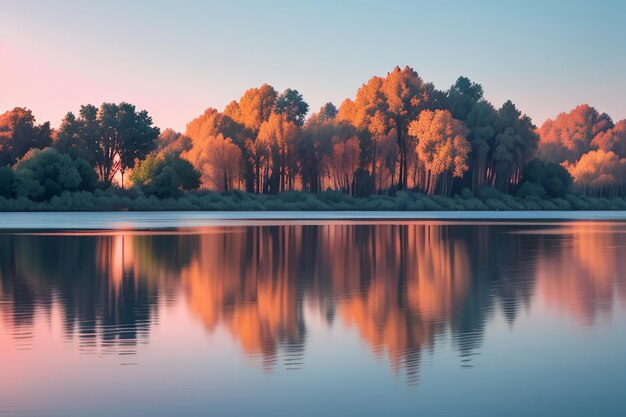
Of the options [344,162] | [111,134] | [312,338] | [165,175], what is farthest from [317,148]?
[312,338]

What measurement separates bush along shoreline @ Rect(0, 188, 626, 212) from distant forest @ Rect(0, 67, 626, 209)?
0.53 metres

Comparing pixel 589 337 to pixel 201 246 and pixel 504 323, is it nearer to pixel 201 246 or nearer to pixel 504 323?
pixel 504 323

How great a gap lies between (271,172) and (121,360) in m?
105

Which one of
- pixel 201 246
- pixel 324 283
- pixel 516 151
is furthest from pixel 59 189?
pixel 324 283

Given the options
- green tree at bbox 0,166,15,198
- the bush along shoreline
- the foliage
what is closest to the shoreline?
the bush along shoreline

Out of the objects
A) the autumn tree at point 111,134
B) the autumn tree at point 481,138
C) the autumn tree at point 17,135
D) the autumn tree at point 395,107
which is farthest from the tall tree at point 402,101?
the autumn tree at point 17,135

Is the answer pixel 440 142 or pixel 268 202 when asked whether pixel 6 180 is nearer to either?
pixel 268 202

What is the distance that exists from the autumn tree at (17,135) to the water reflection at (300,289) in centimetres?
7399

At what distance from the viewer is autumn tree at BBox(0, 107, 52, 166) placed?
109312 mm

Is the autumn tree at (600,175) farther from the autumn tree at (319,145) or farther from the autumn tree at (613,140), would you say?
the autumn tree at (319,145)

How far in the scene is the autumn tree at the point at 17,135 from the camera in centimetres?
10931

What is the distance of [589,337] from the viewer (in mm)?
14773

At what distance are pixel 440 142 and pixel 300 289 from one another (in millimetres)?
89004

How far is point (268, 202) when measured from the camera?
4390 inches
